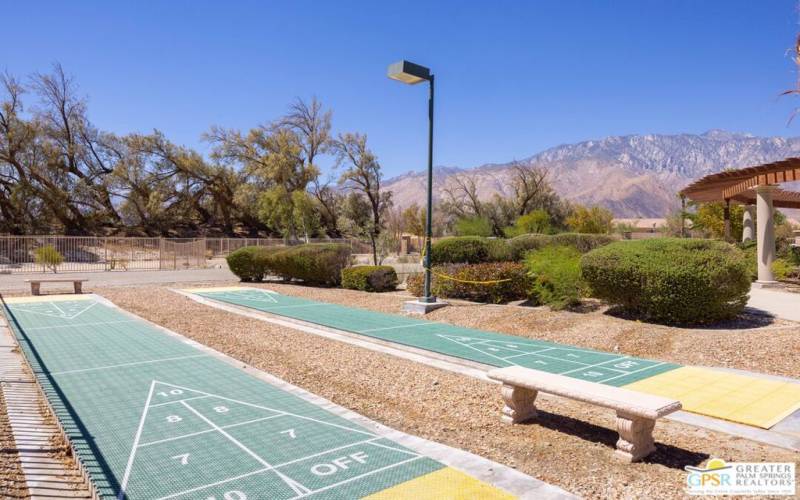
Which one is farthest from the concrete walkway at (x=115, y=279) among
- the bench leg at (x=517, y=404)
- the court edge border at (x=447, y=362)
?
the bench leg at (x=517, y=404)

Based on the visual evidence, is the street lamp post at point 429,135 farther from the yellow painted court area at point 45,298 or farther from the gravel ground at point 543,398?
the yellow painted court area at point 45,298

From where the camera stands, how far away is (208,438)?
5090mm

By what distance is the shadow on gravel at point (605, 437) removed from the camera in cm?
468

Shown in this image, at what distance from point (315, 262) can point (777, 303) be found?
1326cm

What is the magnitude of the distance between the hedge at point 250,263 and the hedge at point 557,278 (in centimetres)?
1163

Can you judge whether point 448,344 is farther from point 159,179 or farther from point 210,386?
point 159,179

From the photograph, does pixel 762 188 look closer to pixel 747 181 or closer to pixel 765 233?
pixel 747 181

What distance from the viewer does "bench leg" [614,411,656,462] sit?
462 cm

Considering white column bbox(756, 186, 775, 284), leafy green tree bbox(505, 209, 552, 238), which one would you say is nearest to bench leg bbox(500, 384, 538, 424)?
white column bbox(756, 186, 775, 284)

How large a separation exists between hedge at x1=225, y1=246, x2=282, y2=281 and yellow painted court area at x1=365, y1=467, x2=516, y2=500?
1802 cm

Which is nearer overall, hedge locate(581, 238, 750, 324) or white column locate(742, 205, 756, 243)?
hedge locate(581, 238, 750, 324)

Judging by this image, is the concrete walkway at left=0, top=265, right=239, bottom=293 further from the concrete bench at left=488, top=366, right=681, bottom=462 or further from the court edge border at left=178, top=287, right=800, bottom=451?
the concrete bench at left=488, top=366, right=681, bottom=462

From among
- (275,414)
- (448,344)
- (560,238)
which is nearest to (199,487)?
(275,414)

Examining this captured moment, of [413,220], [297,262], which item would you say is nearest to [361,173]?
[413,220]
